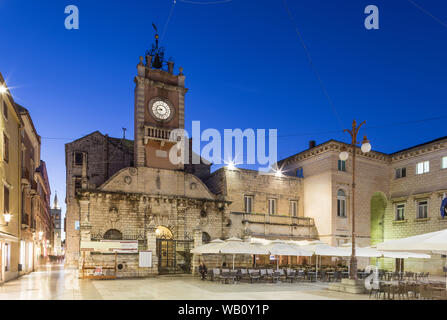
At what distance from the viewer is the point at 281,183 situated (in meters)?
34.4

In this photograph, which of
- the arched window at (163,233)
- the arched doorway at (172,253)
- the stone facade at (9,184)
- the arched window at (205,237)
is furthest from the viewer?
the arched window at (205,237)

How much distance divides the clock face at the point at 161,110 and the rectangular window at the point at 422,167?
2232cm

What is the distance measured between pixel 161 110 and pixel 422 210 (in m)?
23.8

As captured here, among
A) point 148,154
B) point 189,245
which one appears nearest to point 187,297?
point 189,245

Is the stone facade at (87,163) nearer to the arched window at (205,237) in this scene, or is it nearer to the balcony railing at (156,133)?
the balcony railing at (156,133)

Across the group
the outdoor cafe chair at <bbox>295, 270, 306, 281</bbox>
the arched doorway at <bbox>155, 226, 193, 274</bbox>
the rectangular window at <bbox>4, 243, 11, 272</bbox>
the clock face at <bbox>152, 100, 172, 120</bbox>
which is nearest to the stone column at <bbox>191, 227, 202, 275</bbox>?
the arched doorway at <bbox>155, 226, 193, 274</bbox>

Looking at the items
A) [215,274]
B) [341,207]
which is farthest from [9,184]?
[341,207]

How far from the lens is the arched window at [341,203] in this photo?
33.1 metres

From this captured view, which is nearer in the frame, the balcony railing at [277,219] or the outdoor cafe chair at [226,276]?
the outdoor cafe chair at [226,276]

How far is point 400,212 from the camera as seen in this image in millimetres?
34969

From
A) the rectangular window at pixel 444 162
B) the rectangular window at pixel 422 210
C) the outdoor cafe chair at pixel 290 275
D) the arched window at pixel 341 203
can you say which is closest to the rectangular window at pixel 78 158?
the outdoor cafe chair at pixel 290 275

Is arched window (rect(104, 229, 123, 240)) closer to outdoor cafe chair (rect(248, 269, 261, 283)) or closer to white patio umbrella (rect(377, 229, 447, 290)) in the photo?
outdoor cafe chair (rect(248, 269, 261, 283))

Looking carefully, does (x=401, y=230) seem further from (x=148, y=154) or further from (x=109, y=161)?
(x=109, y=161)
